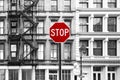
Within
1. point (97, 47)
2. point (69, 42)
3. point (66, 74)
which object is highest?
point (69, 42)

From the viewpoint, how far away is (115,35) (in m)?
44.5

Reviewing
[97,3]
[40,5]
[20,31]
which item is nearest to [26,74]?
[20,31]

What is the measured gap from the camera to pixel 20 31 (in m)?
44.6

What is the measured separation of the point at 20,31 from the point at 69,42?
19.3 ft

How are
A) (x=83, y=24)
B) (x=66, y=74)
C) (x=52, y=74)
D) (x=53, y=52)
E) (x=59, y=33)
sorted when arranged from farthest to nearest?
(x=83, y=24)
(x=53, y=52)
(x=66, y=74)
(x=52, y=74)
(x=59, y=33)

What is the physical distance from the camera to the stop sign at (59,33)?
816 centimetres

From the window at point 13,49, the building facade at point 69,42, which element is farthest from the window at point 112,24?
the window at point 13,49

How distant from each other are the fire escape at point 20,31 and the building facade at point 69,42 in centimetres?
12

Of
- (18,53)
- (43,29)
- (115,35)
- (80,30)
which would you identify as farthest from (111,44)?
(18,53)

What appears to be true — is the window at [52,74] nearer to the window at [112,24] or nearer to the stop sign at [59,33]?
the window at [112,24]

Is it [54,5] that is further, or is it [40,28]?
[54,5]

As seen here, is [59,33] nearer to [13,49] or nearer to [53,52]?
[53,52]

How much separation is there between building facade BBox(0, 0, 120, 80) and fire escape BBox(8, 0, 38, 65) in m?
0.12

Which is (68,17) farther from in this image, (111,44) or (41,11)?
(111,44)
